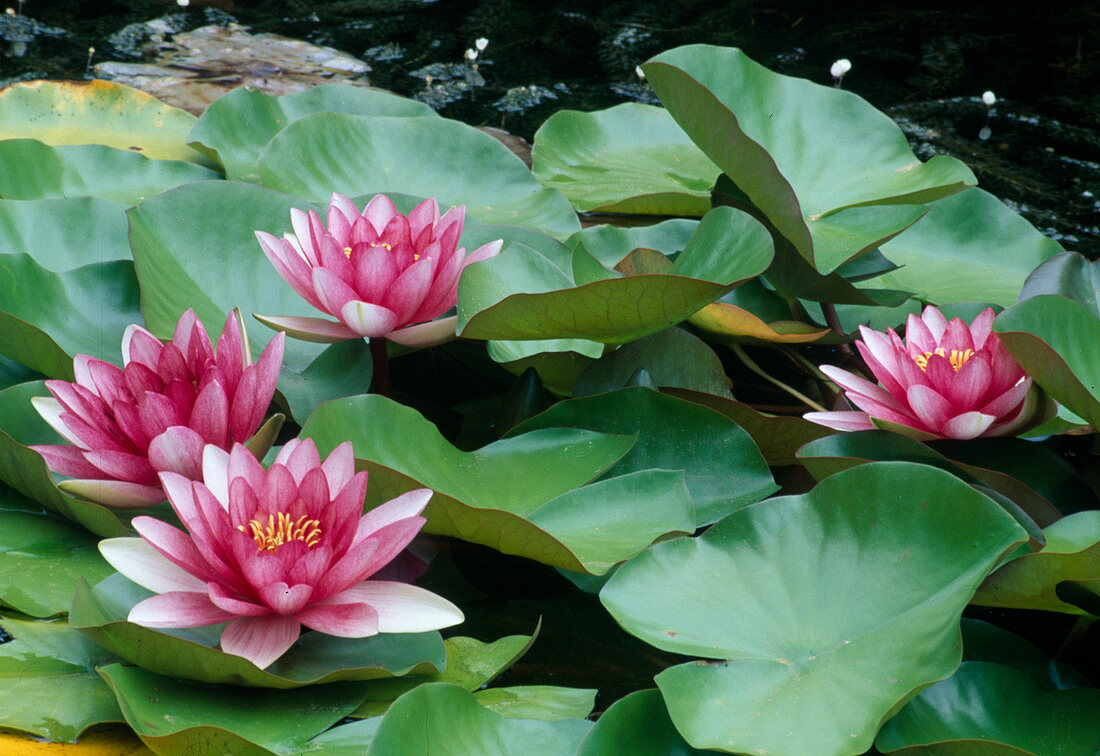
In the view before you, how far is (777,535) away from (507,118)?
1901mm

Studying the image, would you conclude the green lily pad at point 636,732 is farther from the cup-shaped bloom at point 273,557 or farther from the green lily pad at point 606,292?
the green lily pad at point 606,292

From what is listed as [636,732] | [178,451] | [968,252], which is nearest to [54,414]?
[178,451]

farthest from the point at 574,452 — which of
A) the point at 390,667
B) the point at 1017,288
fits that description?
the point at 1017,288

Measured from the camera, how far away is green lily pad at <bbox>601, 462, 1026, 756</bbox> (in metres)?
0.73

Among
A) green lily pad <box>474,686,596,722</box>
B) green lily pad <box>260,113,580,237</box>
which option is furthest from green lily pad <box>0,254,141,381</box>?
green lily pad <box>474,686,596,722</box>

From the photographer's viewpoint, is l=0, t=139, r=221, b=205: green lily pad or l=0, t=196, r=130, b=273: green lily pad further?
l=0, t=139, r=221, b=205: green lily pad

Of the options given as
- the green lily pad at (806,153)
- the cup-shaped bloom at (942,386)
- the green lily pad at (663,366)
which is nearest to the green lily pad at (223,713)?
the green lily pad at (663,366)

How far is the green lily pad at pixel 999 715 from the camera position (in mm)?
787

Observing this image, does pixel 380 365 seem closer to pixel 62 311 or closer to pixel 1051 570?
pixel 62 311

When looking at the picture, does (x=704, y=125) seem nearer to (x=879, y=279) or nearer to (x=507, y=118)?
(x=879, y=279)

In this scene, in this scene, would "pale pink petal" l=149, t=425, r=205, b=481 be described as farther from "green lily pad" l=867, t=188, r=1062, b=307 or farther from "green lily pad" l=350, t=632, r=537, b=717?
"green lily pad" l=867, t=188, r=1062, b=307

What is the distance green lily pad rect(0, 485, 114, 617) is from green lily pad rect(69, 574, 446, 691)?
0.29 ft

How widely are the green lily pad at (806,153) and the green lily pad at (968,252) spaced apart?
6.5 inches

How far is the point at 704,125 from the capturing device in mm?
1238
